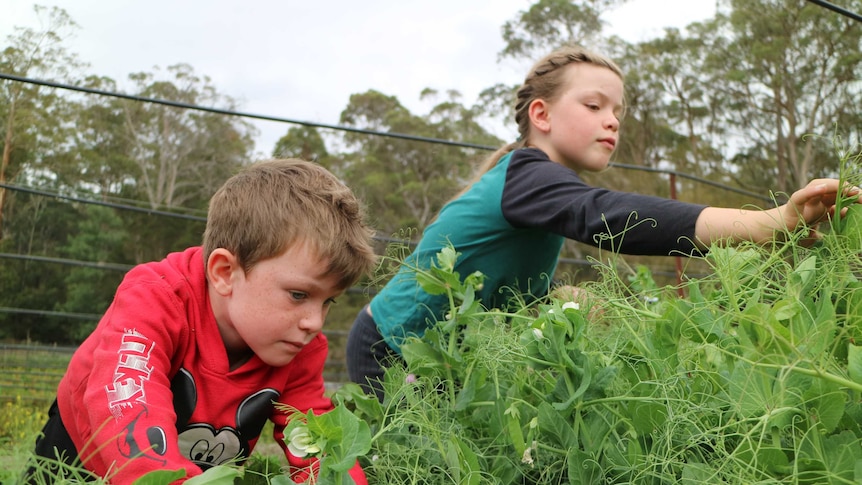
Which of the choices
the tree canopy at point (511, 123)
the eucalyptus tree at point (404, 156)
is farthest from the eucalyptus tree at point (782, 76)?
the eucalyptus tree at point (404, 156)

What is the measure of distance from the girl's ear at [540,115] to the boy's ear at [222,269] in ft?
3.01

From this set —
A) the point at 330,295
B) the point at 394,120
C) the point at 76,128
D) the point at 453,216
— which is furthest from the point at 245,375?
the point at 394,120

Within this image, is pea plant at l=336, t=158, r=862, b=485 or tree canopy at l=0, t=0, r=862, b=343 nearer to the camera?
pea plant at l=336, t=158, r=862, b=485

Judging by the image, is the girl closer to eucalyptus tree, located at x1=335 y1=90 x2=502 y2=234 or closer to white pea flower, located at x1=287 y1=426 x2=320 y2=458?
white pea flower, located at x1=287 y1=426 x2=320 y2=458

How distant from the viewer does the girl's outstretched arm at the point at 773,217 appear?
0.84m

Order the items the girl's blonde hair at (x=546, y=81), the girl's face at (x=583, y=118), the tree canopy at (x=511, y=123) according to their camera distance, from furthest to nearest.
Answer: the tree canopy at (x=511, y=123), the girl's blonde hair at (x=546, y=81), the girl's face at (x=583, y=118)

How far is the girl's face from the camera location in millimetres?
1733

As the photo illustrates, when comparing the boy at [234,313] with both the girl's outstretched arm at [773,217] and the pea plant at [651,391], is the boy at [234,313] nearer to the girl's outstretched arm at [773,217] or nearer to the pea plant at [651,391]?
the pea plant at [651,391]

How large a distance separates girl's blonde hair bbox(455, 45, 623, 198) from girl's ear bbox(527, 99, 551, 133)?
17 millimetres

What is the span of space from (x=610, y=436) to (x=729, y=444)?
0.13m

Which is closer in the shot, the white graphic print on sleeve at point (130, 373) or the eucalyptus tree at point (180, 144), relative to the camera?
the white graphic print on sleeve at point (130, 373)

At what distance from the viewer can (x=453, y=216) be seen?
165 cm

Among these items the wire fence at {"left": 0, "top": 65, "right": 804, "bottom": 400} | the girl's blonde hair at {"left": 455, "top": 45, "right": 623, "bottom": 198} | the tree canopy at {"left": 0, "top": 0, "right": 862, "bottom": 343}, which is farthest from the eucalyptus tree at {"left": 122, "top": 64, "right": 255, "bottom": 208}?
the girl's blonde hair at {"left": 455, "top": 45, "right": 623, "bottom": 198}

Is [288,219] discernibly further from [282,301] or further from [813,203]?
[813,203]
